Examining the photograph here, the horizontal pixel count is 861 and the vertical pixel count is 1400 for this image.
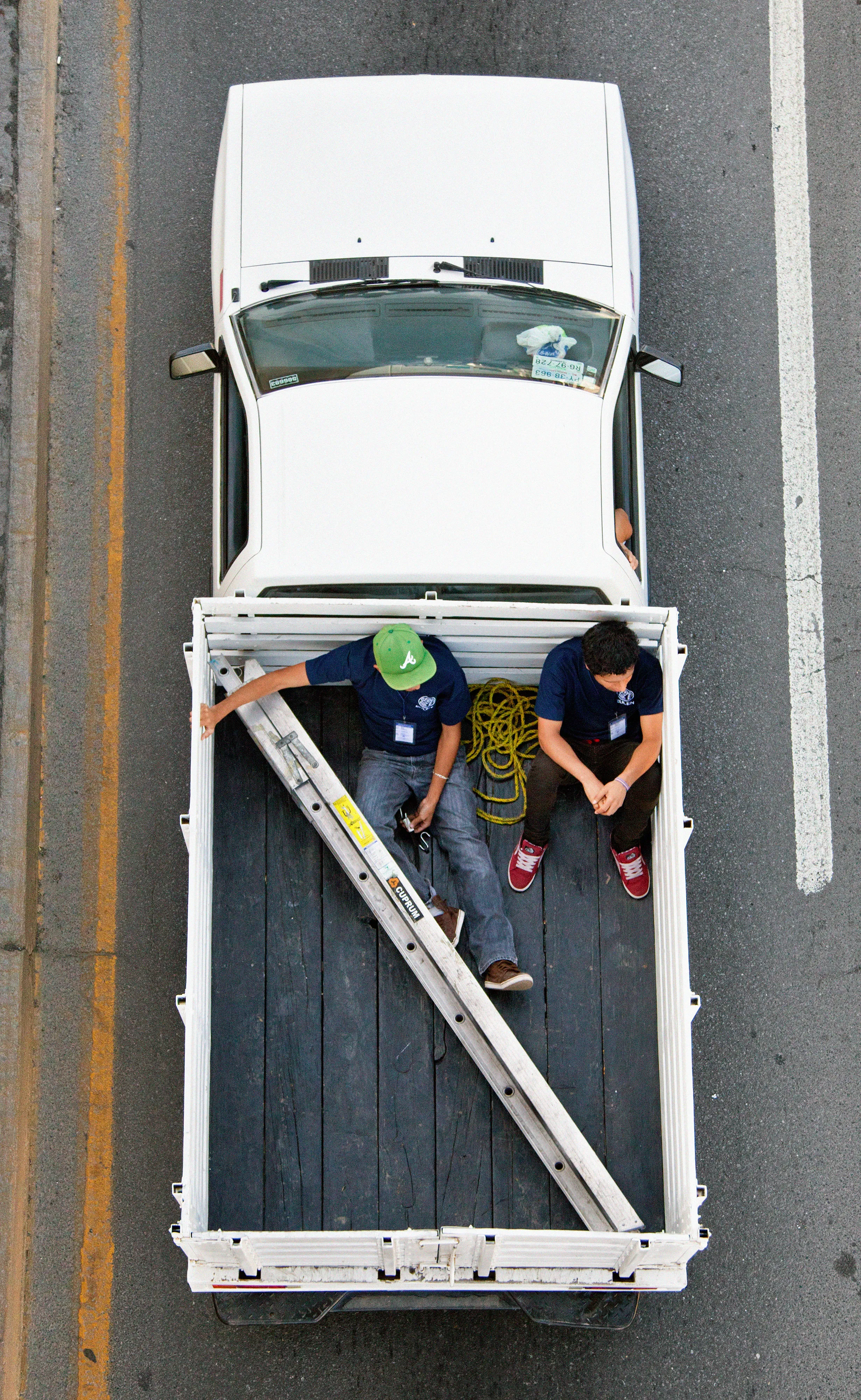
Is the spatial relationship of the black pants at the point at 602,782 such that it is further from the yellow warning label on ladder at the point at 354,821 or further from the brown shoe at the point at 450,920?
the yellow warning label on ladder at the point at 354,821

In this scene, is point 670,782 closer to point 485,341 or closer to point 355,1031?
point 355,1031

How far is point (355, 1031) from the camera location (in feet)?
15.1

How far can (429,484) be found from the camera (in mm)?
4598

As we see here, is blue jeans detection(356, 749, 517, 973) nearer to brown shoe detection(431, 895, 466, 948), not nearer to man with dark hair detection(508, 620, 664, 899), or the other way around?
brown shoe detection(431, 895, 466, 948)

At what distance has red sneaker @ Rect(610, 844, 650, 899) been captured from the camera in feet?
15.4

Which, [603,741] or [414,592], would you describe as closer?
[414,592]

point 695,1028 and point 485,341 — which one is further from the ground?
point 485,341

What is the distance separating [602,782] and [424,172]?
2.76 metres

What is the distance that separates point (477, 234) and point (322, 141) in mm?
825

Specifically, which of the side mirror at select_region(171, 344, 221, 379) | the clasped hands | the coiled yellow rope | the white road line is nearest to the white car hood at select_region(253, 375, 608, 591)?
the side mirror at select_region(171, 344, 221, 379)

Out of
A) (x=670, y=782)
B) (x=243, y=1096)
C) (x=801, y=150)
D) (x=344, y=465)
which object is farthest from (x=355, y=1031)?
(x=801, y=150)

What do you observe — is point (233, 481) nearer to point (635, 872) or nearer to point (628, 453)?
point (628, 453)

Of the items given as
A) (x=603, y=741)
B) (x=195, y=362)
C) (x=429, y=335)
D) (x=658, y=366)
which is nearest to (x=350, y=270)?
(x=429, y=335)

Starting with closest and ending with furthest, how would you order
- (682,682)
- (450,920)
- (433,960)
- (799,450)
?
1. (433,960)
2. (450,920)
3. (682,682)
4. (799,450)
